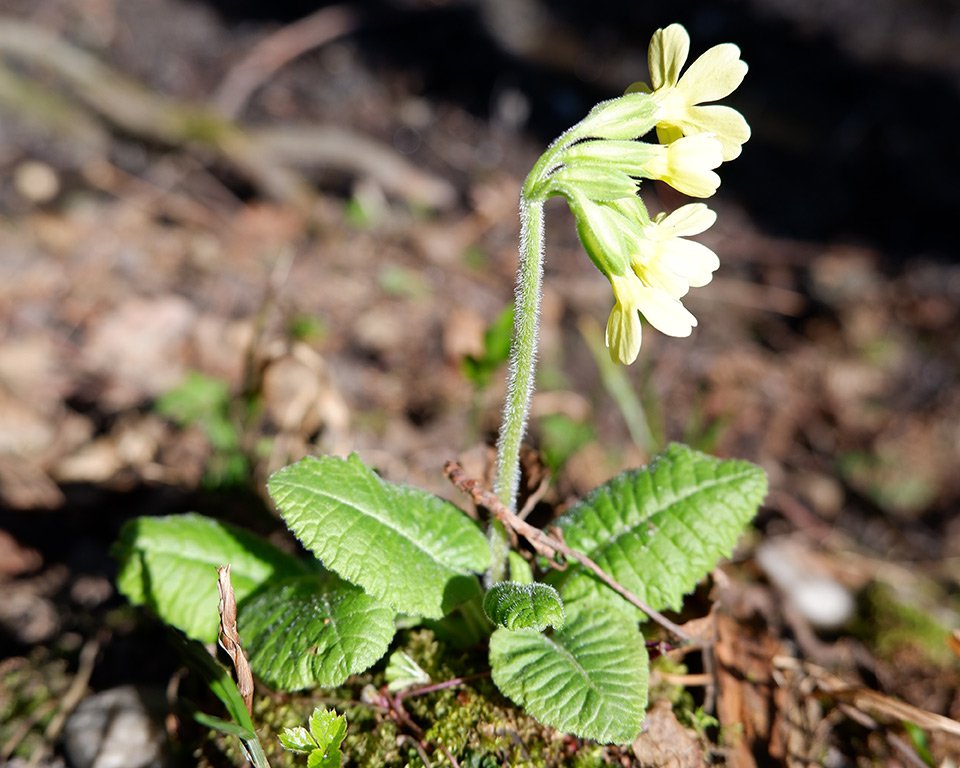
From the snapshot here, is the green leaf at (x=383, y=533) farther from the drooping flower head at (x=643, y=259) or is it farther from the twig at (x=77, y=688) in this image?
the twig at (x=77, y=688)

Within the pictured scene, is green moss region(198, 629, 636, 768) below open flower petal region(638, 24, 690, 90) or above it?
below

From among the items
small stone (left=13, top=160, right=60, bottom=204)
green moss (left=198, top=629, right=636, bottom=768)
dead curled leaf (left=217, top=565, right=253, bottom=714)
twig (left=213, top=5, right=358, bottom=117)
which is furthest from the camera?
twig (left=213, top=5, right=358, bottom=117)

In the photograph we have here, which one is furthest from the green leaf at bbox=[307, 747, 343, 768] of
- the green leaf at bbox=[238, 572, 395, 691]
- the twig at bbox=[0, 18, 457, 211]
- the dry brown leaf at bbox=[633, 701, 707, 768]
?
the twig at bbox=[0, 18, 457, 211]

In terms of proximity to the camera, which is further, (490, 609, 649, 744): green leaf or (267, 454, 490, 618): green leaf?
(267, 454, 490, 618): green leaf

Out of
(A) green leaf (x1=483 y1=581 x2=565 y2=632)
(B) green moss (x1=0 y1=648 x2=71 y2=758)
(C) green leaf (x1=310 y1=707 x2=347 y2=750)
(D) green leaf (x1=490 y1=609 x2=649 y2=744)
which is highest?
(A) green leaf (x1=483 y1=581 x2=565 y2=632)

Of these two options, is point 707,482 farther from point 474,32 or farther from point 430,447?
point 474,32

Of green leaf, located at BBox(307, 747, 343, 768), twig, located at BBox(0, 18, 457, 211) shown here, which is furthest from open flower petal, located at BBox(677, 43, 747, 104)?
twig, located at BBox(0, 18, 457, 211)

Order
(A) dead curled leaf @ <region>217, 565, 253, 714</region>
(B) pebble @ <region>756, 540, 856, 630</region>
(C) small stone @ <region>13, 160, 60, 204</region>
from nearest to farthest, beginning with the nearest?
(A) dead curled leaf @ <region>217, 565, 253, 714</region>, (B) pebble @ <region>756, 540, 856, 630</region>, (C) small stone @ <region>13, 160, 60, 204</region>

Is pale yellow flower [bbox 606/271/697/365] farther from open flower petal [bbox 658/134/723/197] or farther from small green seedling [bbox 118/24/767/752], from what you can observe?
open flower petal [bbox 658/134/723/197]
